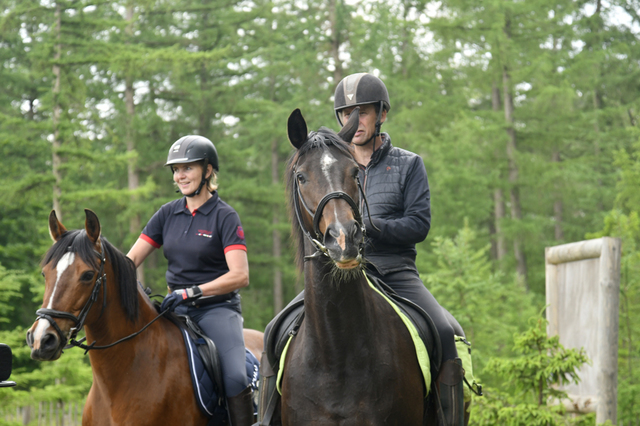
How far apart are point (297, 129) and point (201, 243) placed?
6.47 ft

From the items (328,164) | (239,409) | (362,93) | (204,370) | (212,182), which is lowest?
(239,409)

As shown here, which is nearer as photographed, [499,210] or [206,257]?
[206,257]

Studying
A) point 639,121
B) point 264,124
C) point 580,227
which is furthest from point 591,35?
point 264,124

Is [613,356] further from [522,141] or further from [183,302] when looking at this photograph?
[522,141]

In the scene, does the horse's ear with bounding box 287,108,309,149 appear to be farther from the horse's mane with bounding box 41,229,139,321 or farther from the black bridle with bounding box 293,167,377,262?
the horse's mane with bounding box 41,229,139,321

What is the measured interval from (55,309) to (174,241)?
1.31m

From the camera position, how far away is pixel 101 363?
4.88 meters

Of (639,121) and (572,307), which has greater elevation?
(639,121)

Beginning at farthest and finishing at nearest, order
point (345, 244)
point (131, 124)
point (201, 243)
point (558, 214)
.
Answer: point (558, 214)
point (131, 124)
point (201, 243)
point (345, 244)

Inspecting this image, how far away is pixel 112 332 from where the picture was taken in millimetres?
4953

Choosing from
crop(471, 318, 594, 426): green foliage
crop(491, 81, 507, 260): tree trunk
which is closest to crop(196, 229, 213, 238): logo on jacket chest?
crop(471, 318, 594, 426): green foliage

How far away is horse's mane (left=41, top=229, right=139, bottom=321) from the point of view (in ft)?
15.3

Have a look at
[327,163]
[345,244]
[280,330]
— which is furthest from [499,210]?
[345,244]

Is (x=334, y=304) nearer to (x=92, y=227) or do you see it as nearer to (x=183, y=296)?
(x=183, y=296)
